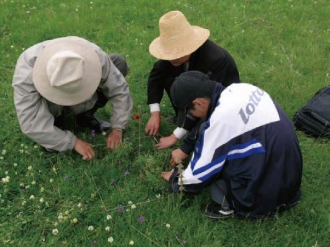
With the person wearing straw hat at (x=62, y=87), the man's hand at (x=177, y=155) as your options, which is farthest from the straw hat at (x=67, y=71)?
the man's hand at (x=177, y=155)

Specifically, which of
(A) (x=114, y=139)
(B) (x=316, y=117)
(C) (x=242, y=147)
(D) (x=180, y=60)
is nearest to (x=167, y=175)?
(A) (x=114, y=139)

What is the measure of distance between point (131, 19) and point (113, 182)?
3.74m

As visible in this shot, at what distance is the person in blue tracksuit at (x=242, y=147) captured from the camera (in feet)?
8.29

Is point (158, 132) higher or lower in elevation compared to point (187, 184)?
lower

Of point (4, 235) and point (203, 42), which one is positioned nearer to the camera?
point (4, 235)

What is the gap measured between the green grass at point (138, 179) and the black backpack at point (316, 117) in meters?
0.12

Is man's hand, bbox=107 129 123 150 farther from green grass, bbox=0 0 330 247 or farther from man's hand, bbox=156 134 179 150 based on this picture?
man's hand, bbox=156 134 179 150

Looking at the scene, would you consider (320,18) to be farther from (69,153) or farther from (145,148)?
(69,153)

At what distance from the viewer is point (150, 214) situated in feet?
9.86

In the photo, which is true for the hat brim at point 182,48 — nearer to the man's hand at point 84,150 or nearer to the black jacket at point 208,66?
the black jacket at point 208,66

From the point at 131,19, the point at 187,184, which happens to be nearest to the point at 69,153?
the point at 187,184

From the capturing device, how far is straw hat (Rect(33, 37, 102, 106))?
9.00 ft

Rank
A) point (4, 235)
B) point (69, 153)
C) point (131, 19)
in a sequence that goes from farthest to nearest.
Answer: point (131, 19), point (69, 153), point (4, 235)

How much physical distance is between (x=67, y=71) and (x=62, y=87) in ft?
0.47
